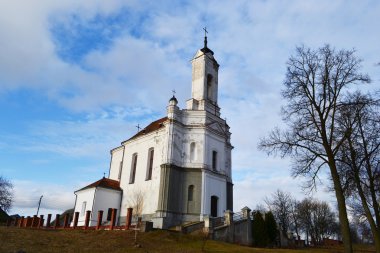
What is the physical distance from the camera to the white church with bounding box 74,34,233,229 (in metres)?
30.9

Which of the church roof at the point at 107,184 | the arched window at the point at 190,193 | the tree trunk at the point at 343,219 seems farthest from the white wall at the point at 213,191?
the tree trunk at the point at 343,219

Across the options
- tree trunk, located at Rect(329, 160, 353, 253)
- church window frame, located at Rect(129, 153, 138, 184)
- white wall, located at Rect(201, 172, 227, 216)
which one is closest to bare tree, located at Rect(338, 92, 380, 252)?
tree trunk, located at Rect(329, 160, 353, 253)

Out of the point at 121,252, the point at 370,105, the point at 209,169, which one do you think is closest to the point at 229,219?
the point at 209,169

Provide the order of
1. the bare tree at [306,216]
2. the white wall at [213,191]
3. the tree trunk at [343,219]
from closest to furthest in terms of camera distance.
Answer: the tree trunk at [343,219] < the white wall at [213,191] < the bare tree at [306,216]

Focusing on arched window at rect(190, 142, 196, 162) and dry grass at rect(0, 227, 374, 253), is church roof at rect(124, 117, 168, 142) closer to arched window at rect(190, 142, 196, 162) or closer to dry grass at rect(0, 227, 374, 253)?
arched window at rect(190, 142, 196, 162)

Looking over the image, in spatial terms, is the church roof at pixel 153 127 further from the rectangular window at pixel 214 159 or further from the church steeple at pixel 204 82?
the rectangular window at pixel 214 159

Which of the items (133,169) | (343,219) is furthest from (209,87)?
(343,219)

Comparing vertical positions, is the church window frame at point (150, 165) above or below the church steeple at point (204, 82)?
below

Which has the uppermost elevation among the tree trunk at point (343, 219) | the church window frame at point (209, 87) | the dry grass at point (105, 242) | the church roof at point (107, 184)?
the church window frame at point (209, 87)

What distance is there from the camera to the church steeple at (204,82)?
1407 inches

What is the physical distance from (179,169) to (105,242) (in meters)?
13.2

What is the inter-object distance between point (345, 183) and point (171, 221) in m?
15.3

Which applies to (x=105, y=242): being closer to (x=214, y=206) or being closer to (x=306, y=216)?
(x=214, y=206)

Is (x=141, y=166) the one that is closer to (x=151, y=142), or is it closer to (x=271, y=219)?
(x=151, y=142)
